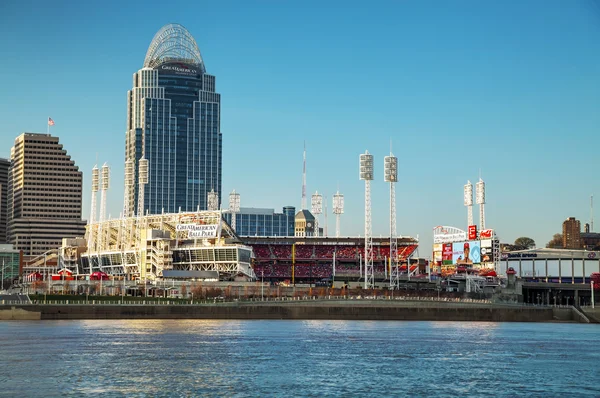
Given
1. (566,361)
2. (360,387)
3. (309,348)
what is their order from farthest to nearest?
1. (309,348)
2. (566,361)
3. (360,387)

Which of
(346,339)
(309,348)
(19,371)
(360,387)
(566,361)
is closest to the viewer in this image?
(360,387)

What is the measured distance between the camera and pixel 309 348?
116000 millimetres

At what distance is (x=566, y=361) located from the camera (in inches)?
4181

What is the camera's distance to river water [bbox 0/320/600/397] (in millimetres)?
80188

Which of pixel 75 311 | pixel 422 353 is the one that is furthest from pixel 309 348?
pixel 75 311

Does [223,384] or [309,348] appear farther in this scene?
[309,348]

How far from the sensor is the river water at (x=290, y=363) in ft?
263

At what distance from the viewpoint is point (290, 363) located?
9875 cm

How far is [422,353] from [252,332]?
42284 mm

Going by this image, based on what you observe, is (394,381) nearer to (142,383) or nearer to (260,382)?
(260,382)

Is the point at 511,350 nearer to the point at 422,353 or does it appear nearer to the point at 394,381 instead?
the point at 422,353

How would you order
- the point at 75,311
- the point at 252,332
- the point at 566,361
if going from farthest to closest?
1. the point at 75,311
2. the point at 252,332
3. the point at 566,361

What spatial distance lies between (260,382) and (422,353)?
3342 cm

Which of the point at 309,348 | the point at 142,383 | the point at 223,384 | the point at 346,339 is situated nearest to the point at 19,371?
the point at 142,383
